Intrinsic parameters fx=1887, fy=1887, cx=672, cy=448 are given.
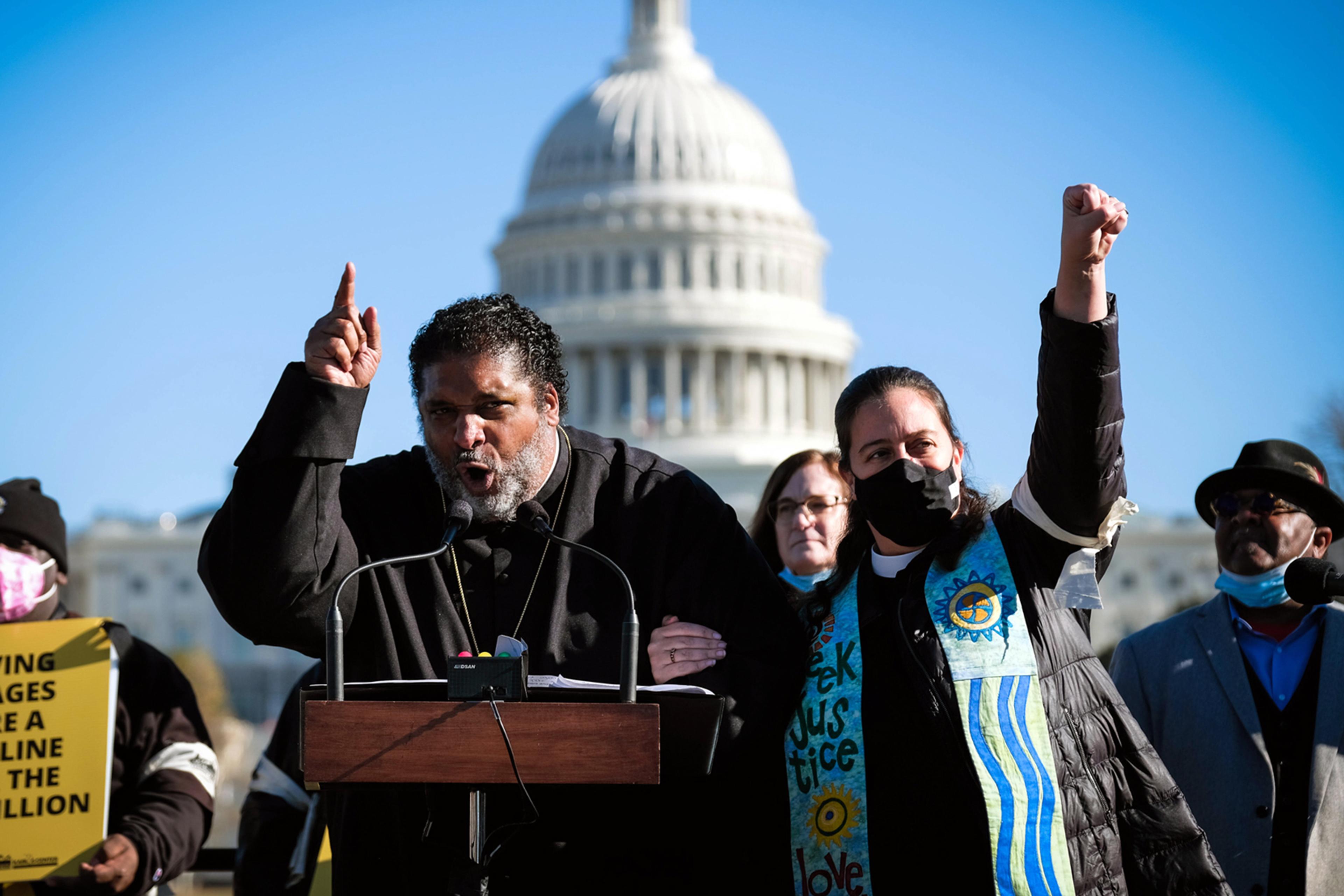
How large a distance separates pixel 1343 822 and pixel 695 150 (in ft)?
270

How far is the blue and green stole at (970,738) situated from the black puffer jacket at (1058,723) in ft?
0.10

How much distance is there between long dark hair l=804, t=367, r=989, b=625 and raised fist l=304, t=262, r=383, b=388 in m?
1.30

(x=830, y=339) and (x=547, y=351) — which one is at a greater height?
(x=830, y=339)

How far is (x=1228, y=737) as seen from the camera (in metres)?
6.54

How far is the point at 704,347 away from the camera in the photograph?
84188 mm

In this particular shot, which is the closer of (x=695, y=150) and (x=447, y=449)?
(x=447, y=449)

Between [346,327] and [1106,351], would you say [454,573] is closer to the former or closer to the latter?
[346,327]

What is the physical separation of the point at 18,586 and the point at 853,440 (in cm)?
321

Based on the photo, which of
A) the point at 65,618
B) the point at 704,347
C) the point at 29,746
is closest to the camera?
the point at 29,746

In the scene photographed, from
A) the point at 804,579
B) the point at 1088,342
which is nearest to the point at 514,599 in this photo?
the point at 1088,342

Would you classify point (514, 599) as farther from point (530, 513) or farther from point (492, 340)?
point (492, 340)

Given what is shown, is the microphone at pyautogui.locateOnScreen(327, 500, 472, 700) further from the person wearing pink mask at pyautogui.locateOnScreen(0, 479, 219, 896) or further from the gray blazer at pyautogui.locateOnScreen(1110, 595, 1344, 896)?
the gray blazer at pyautogui.locateOnScreen(1110, 595, 1344, 896)

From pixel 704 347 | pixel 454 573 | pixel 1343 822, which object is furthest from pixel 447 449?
pixel 704 347

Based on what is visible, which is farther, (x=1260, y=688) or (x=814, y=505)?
(x=814, y=505)
